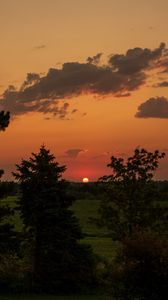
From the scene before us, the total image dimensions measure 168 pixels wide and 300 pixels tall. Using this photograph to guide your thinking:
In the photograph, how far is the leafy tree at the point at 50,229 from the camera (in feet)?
139

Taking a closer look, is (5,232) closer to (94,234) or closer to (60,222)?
(60,222)

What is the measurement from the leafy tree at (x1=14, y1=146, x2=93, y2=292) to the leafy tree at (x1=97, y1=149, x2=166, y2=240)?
21.4ft

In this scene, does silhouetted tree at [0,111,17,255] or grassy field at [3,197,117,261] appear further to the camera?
grassy field at [3,197,117,261]

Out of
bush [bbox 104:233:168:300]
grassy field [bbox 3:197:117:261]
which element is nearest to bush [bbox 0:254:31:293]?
grassy field [bbox 3:197:117:261]

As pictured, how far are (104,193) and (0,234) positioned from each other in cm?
942

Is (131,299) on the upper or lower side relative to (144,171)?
lower

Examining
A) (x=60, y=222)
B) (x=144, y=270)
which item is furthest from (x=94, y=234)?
(x=144, y=270)

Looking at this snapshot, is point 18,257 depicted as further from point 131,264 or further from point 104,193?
point 131,264

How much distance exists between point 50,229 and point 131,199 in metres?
9.71

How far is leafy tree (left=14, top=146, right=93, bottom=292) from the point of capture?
4244cm

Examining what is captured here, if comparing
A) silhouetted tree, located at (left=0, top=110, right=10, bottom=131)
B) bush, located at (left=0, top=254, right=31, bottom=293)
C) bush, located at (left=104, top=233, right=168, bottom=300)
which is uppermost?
silhouetted tree, located at (left=0, top=110, right=10, bottom=131)

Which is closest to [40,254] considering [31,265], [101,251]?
[31,265]

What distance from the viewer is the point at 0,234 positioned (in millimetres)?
41750

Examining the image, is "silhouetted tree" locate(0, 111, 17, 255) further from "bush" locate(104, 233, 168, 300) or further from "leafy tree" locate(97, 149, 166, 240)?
"bush" locate(104, 233, 168, 300)
